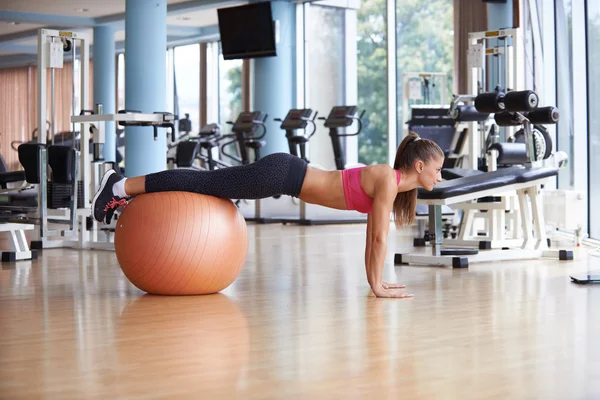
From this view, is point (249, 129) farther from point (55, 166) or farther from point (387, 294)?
point (387, 294)

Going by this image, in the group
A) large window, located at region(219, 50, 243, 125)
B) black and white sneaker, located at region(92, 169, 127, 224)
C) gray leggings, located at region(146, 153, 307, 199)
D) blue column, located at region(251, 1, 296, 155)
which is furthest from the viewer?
large window, located at region(219, 50, 243, 125)

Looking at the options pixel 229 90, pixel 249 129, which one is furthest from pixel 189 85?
pixel 249 129

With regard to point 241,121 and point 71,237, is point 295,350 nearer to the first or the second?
point 71,237

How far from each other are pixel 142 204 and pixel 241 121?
569cm

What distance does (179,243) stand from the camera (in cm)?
333

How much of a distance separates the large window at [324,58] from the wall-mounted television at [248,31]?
76 centimetres

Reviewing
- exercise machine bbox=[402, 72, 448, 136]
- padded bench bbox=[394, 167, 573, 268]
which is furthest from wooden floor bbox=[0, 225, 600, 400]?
exercise machine bbox=[402, 72, 448, 136]

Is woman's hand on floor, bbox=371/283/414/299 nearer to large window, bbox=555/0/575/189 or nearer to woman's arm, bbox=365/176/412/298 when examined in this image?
woman's arm, bbox=365/176/412/298

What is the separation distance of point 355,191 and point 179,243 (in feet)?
2.56

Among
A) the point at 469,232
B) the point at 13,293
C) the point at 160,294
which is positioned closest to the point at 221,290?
the point at 160,294

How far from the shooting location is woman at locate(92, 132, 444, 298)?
11.3 feet

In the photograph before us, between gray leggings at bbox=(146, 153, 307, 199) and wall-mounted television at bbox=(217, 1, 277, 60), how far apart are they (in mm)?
6286

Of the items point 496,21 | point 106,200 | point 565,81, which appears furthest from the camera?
point 496,21

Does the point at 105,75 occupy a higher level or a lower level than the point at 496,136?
higher
